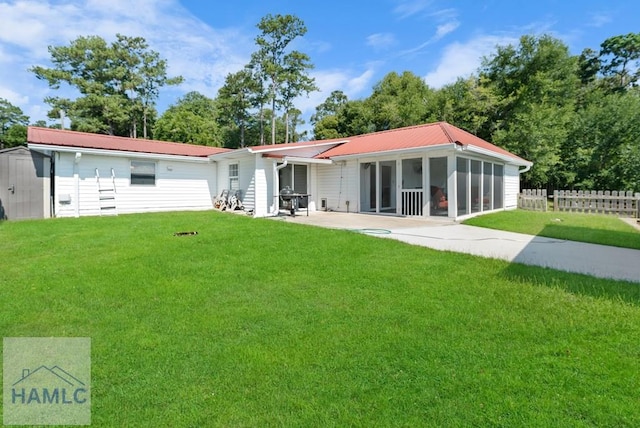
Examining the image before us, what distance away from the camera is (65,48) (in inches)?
1123

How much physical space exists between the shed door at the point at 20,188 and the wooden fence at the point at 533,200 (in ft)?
61.9

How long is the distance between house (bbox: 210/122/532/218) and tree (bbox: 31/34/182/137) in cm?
2082

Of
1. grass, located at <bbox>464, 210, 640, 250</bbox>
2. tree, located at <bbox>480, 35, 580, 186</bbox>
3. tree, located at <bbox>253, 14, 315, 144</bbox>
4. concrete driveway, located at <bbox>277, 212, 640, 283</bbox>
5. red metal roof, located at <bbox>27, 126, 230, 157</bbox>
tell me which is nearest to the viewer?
concrete driveway, located at <bbox>277, 212, 640, 283</bbox>

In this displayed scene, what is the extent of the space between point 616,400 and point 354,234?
5.73 meters

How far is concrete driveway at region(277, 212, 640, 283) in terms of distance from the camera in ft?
16.9

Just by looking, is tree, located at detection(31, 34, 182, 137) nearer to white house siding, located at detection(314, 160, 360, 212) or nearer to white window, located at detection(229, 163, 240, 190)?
white window, located at detection(229, 163, 240, 190)

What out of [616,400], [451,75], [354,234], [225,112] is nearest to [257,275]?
[354,234]

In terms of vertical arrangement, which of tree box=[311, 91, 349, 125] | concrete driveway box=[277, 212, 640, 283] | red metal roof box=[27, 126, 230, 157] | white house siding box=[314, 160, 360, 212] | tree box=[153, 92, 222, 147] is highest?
tree box=[311, 91, 349, 125]

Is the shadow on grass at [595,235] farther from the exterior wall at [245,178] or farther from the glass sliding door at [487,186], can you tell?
the exterior wall at [245,178]

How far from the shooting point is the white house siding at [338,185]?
13422 mm

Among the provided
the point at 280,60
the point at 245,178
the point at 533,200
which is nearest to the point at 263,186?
the point at 245,178

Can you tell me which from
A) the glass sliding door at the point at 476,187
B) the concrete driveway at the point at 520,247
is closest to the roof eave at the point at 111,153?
the concrete driveway at the point at 520,247

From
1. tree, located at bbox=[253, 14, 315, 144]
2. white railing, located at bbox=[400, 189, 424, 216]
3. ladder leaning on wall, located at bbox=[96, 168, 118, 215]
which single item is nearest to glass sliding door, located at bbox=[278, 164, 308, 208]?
white railing, located at bbox=[400, 189, 424, 216]

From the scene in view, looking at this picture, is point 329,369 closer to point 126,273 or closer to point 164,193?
point 126,273
